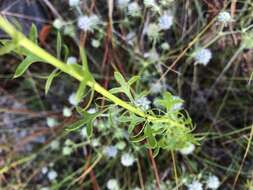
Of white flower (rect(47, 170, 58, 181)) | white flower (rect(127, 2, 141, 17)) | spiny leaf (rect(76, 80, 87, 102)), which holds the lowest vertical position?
white flower (rect(47, 170, 58, 181))

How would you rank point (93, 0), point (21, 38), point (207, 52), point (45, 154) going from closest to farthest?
1. point (21, 38)
2. point (207, 52)
3. point (93, 0)
4. point (45, 154)

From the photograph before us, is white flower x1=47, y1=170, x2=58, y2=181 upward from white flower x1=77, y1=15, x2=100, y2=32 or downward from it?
downward

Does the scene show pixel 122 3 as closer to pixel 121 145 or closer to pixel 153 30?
pixel 153 30

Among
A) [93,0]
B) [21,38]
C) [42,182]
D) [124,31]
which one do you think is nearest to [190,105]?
[124,31]

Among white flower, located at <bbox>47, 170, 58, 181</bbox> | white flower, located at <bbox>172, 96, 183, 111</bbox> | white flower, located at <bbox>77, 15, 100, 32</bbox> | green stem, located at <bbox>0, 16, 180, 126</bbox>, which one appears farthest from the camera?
white flower, located at <bbox>47, 170, 58, 181</bbox>

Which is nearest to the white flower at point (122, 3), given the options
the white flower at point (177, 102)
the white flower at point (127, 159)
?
the white flower at point (177, 102)

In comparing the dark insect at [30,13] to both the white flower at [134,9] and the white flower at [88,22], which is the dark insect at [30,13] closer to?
the white flower at [88,22]

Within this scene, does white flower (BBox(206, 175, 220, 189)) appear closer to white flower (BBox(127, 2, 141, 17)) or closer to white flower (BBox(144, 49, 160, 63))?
white flower (BBox(144, 49, 160, 63))

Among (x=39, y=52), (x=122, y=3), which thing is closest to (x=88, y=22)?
(x=122, y=3)

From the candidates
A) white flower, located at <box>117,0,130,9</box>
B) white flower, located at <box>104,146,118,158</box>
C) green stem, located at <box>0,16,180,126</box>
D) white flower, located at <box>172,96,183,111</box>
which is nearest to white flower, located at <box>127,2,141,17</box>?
white flower, located at <box>117,0,130,9</box>

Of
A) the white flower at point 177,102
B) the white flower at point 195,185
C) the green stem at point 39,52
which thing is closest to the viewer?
the green stem at point 39,52

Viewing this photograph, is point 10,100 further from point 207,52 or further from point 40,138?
point 207,52
